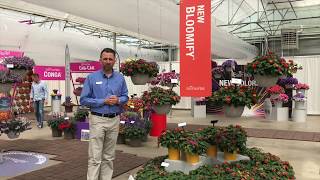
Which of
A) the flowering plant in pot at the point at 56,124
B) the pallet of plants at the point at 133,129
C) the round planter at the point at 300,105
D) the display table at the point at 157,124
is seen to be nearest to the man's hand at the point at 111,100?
the pallet of plants at the point at 133,129

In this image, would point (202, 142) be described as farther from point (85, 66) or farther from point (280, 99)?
point (85, 66)

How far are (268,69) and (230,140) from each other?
943mm

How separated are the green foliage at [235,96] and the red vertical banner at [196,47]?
0.66 feet

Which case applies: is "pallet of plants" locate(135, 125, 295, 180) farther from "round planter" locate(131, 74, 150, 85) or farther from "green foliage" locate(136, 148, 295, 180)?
"round planter" locate(131, 74, 150, 85)

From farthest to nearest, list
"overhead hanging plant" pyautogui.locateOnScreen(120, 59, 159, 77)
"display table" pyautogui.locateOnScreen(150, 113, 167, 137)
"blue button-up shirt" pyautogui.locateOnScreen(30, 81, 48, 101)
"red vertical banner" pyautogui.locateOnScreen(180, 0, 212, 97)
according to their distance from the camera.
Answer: "blue button-up shirt" pyautogui.locateOnScreen(30, 81, 48, 101) → "display table" pyautogui.locateOnScreen(150, 113, 167, 137) → "overhead hanging plant" pyautogui.locateOnScreen(120, 59, 159, 77) → "red vertical banner" pyautogui.locateOnScreen(180, 0, 212, 97)

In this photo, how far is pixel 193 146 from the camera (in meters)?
4.12

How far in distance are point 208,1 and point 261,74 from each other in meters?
1.05

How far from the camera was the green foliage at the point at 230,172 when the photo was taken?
4000 millimetres

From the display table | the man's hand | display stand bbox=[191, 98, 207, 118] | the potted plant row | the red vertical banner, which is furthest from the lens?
display stand bbox=[191, 98, 207, 118]

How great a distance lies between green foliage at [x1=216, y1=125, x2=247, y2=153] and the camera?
434 centimetres

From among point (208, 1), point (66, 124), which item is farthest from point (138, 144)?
point (208, 1)

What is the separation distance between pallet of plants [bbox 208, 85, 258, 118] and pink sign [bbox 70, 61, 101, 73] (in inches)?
335

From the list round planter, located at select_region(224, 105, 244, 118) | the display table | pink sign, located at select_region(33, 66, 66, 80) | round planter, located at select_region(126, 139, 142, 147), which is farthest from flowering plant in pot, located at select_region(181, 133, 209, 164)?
pink sign, located at select_region(33, 66, 66, 80)

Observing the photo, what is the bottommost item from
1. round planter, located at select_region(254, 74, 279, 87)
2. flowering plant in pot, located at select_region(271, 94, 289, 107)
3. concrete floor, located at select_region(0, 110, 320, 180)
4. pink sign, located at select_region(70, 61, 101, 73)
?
concrete floor, located at select_region(0, 110, 320, 180)
